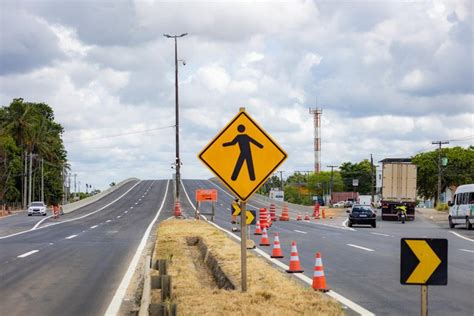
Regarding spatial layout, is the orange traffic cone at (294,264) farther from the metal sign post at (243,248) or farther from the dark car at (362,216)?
the dark car at (362,216)

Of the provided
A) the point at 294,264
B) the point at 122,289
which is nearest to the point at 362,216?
the point at 294,264

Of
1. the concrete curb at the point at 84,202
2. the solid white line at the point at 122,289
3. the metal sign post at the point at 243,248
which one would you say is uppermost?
the metal sign post at the point at 243,248

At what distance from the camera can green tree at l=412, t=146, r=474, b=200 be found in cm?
11239

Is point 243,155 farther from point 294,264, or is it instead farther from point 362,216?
point 362,216

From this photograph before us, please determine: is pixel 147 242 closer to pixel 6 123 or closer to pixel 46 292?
pixel 46 292

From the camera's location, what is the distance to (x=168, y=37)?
5416 centimetres

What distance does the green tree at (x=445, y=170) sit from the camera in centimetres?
11239

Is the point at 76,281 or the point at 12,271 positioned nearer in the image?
the point at 76,281

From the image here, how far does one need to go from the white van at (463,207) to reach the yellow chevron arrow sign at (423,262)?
32985 mm

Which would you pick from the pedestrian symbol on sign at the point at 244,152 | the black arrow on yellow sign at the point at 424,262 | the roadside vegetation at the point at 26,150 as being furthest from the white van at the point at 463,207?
the roadside vegetation at the point at 26,150

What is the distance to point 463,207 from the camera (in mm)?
41000

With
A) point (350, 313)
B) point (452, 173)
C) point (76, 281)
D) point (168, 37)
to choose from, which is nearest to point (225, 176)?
point (350, 313)

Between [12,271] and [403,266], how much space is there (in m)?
11.3

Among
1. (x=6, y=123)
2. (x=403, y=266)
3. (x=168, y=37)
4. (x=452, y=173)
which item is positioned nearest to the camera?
(x=403, y=266)
